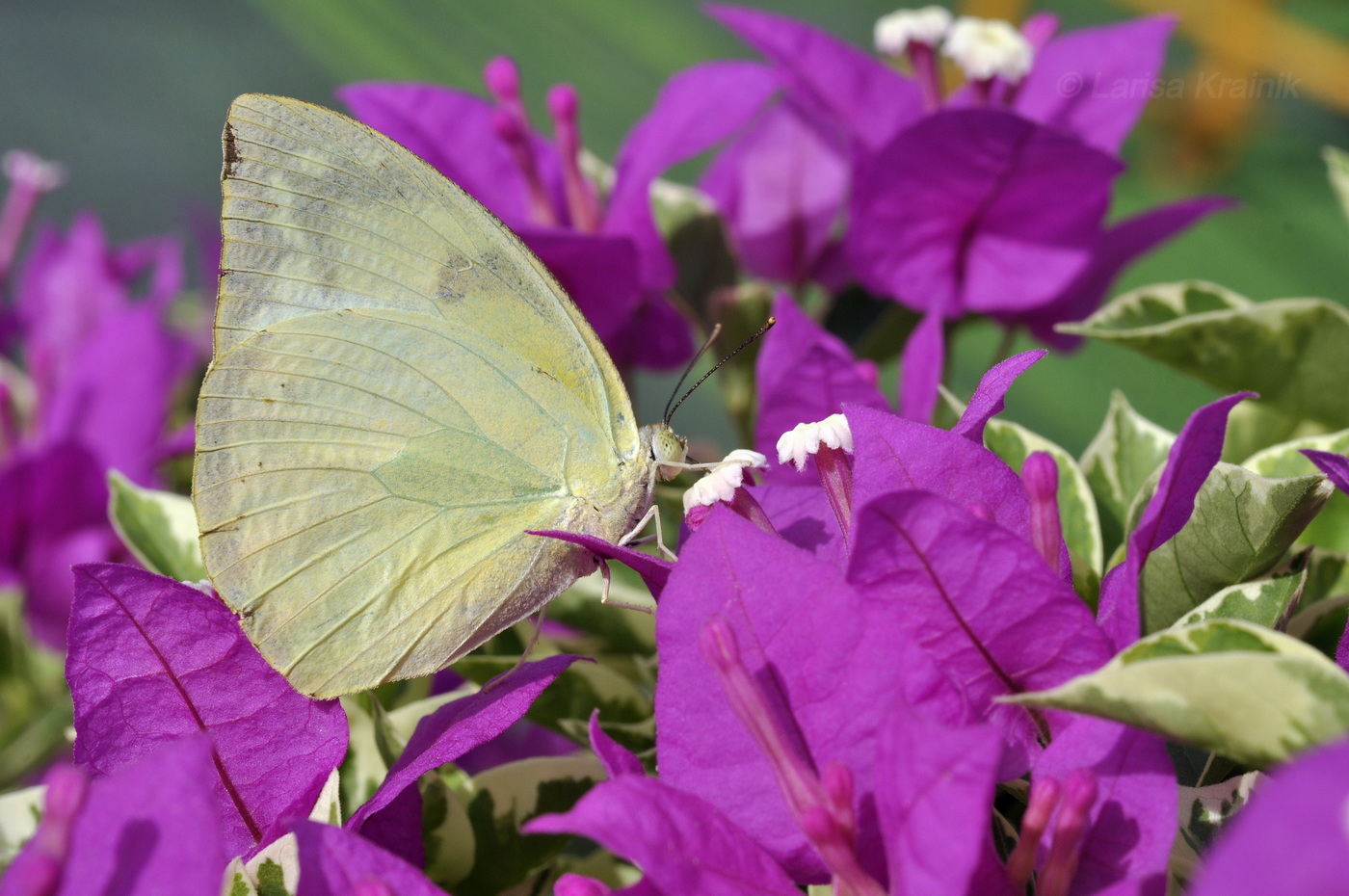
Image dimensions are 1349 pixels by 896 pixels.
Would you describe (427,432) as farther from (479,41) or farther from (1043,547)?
(479,41)

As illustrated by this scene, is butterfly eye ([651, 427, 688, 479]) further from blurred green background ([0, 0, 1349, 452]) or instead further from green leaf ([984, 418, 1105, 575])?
blurred green background ([0, 0, 1349, 452])

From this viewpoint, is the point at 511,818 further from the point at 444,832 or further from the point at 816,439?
the point at 816,439

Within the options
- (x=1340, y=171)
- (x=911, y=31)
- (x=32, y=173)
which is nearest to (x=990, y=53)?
(x=911, y=31)

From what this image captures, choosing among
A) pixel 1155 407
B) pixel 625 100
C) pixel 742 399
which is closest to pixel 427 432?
pixel 742 399

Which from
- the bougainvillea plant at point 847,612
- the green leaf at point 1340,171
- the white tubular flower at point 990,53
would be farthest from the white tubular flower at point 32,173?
the green leaf at point 1340,171

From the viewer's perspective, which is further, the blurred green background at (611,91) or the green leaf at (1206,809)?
the blurred green background at (611,91)

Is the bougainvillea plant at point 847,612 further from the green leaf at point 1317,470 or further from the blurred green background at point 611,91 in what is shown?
the blurred green background at point 611,91
